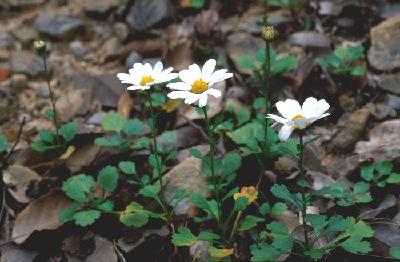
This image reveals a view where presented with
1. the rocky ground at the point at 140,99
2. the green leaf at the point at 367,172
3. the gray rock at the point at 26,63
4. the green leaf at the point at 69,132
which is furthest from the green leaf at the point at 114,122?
the green leaf at the point at 367,172

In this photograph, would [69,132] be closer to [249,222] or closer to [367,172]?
[249,222]

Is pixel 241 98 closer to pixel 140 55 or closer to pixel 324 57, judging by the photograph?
pixel 324 57

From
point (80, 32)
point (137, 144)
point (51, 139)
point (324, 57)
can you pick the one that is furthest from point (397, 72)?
point (80, 32)

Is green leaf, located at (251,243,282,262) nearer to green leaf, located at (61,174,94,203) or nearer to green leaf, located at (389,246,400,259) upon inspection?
green leaf, located at (389,246,400,259)

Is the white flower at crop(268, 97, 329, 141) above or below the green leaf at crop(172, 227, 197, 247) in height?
above

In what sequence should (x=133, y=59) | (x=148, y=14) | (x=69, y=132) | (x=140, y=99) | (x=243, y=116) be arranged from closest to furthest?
(x=69, y=132), (x=243, y=116), (x=140, y=99), (x=133, y=59), (x=148, y=14)

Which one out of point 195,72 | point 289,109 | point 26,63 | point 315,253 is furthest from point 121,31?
point 315,253

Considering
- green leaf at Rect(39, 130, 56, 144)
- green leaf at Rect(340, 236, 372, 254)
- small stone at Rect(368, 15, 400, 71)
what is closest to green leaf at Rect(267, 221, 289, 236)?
green leaf at Rect(340, 236, 372, 254)
